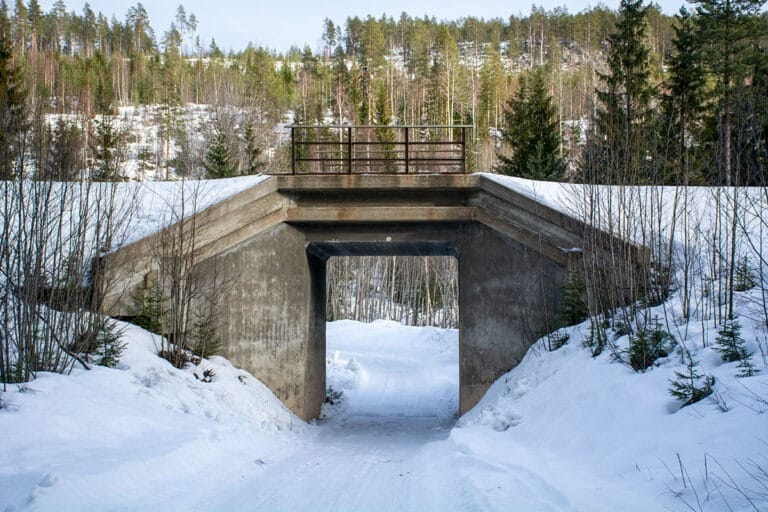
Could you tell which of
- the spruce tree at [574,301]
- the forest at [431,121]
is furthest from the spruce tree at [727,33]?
the spruce tree at [574,301]

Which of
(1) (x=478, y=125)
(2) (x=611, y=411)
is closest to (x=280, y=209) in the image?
(2) (x=611, y=411)

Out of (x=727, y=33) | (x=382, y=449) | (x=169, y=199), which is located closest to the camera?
(x=382, y=449)

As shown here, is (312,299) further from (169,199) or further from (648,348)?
(648,348)

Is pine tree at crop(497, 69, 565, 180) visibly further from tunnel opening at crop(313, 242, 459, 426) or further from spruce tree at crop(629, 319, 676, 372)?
spruce tree at crop(629, 319, 676, 372)

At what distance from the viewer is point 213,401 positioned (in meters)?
10.0

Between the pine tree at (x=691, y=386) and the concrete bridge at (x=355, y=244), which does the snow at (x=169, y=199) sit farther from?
the pine tree at (x=691, y=386)

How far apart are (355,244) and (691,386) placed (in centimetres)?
934

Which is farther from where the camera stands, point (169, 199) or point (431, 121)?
point (431, 121)

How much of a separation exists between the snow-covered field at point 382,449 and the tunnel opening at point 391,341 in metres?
4.69

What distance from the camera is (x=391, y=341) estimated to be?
26.0 m

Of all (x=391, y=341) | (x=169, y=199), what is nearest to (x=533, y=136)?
(x=391, y=341)

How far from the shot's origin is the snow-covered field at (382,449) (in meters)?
5.04

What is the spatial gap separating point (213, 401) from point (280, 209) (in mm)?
5016

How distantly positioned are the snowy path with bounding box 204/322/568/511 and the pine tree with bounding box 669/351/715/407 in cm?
182
